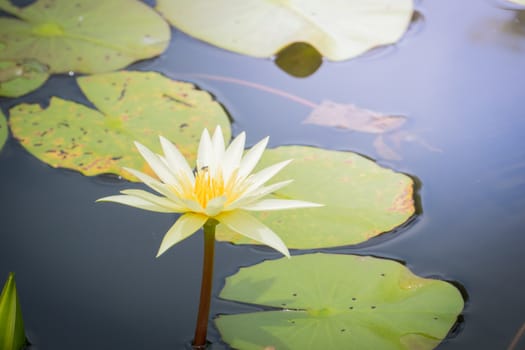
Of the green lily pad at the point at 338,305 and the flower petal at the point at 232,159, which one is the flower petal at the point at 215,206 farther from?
the green lily pad at the point at 338,305

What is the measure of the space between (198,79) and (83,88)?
1.18 ft

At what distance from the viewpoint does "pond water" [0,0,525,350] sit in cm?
142

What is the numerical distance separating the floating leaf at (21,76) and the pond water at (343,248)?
0.16 ft

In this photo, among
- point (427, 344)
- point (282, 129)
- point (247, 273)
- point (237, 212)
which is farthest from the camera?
point (282, 129)

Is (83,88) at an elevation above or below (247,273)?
below

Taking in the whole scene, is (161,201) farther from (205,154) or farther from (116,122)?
(116,122)

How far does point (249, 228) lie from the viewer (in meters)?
1.20

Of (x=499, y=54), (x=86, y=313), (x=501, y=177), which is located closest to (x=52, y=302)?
(x=86, y=313)

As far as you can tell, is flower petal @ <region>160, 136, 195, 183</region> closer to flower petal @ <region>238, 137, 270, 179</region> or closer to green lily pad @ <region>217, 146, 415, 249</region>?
flower petal @ <region>238, 137, 270, 179</region>

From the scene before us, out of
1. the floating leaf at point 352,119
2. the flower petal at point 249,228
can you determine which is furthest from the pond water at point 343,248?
the flower petal at point 249,228

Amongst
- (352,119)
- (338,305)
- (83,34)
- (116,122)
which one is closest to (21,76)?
(83,34)

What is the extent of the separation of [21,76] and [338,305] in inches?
51.6

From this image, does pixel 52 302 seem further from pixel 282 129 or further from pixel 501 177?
pixel 501 177

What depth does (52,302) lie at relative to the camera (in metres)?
1.44
